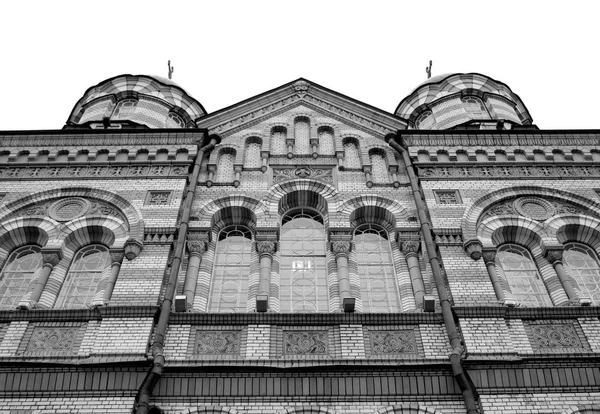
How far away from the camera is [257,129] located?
16578mm

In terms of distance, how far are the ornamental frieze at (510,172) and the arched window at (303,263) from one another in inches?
107

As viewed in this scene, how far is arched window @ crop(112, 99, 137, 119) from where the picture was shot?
1822 cm

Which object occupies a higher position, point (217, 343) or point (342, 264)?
point (342, 264)

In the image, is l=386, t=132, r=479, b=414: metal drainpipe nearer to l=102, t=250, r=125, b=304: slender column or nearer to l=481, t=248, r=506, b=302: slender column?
l=481, t=248, r=506, b=302: slender column

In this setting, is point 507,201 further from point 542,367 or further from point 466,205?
point 542,367

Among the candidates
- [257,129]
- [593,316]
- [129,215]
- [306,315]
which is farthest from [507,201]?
[129,215]

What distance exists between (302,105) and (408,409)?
9.93 m

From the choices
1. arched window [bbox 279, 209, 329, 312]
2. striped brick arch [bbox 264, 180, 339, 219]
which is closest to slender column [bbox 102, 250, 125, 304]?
arched window [bbox 279, 209, 329, 312]

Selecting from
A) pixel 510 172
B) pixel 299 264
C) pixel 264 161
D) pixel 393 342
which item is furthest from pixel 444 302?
pixel 264 161

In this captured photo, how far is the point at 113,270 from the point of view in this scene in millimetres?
11688

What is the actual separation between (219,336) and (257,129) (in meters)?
7.19

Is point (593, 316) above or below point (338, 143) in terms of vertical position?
below

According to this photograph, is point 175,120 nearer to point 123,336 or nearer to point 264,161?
point 264,161

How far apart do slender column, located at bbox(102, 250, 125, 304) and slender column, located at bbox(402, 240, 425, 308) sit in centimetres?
531
